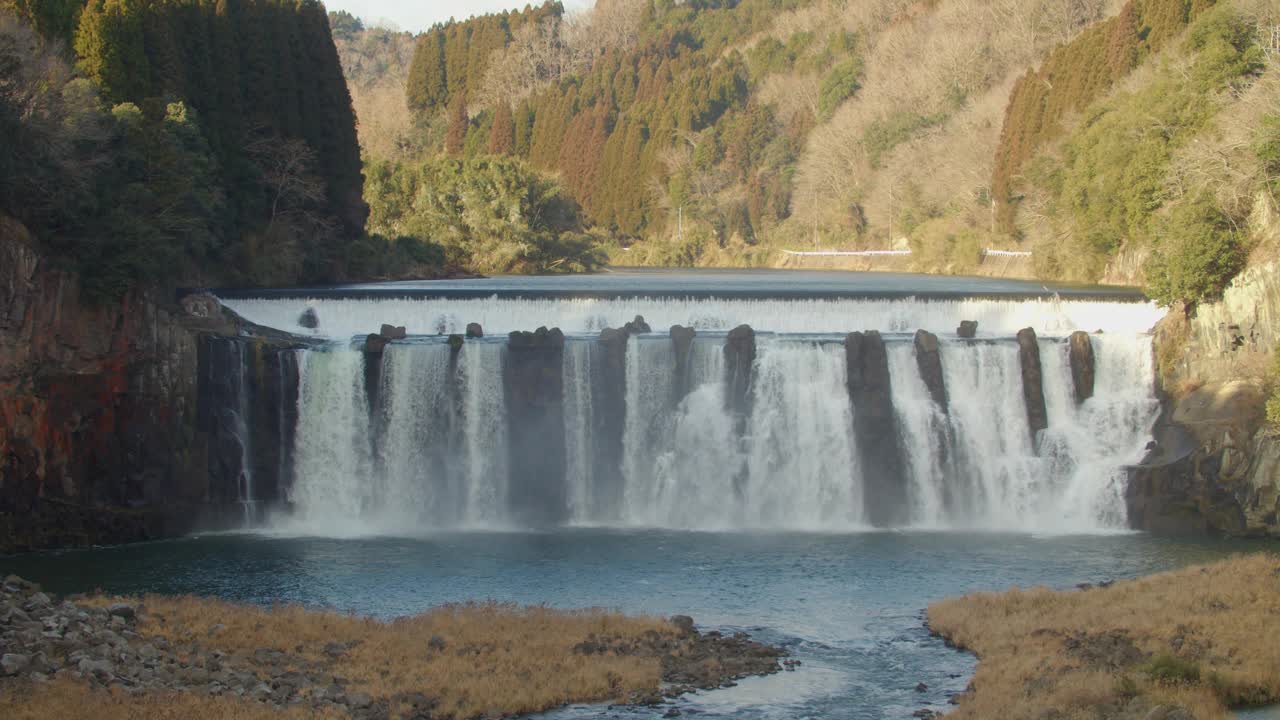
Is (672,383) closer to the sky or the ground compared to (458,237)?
closer to the ground

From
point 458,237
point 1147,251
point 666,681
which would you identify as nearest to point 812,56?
point 458,237

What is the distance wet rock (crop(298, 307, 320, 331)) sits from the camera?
121 feet

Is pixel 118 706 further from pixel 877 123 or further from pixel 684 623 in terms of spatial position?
pixel 877 123

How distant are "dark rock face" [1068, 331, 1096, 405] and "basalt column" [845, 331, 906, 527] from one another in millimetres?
4548

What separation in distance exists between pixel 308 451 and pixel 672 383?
8818 mm

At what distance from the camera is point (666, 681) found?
19.7m

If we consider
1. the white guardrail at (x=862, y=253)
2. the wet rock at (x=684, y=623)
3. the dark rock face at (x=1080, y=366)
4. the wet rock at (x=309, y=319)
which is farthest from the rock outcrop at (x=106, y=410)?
the white guardrail at (x=862, y=253)

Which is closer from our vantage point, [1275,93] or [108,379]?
[108,379]

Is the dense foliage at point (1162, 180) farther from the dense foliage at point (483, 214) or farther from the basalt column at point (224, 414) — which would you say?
the dense foliage at point (483, 214)

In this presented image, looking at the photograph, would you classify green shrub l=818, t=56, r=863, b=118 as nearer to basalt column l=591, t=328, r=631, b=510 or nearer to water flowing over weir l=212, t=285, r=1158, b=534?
water flowing over weir l=212, t=285, r=1158, b=534

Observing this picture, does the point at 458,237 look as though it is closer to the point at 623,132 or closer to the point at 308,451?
the point at 308,451

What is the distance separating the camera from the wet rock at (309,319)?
121 feet

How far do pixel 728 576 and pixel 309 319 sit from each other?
15.7 metres

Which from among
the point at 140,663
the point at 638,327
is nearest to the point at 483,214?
the point at 638,327
